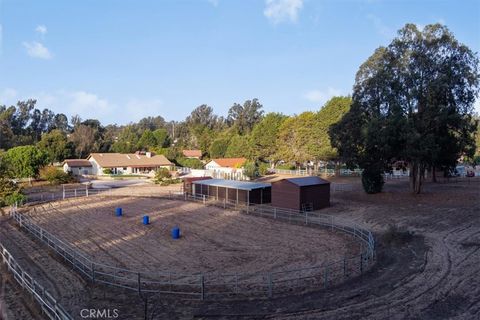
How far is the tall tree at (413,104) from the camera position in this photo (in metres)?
32.3

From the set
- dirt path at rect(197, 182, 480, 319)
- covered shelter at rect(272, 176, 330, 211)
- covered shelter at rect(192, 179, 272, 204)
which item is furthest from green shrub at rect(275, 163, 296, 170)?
dirt path at rect(197, 182, 480, 319)

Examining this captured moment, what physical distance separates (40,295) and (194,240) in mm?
10413

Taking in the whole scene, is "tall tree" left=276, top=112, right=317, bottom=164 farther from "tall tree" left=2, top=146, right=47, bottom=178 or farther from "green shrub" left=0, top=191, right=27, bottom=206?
"green shrub" left=0, top=191, right=27, bottom=206

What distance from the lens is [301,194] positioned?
33.2m

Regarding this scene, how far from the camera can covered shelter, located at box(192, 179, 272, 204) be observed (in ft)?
123

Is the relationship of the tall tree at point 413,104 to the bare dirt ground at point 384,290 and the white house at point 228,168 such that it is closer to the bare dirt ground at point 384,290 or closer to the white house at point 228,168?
the bare dirt ground at point 384,290

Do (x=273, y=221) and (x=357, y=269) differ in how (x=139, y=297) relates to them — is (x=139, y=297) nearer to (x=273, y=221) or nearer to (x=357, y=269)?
(x=357, y=269)

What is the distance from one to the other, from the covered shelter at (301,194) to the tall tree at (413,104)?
4.75 metres

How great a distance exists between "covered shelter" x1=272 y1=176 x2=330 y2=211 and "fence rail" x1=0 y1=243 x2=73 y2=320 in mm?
21648

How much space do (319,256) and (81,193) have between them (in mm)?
36106

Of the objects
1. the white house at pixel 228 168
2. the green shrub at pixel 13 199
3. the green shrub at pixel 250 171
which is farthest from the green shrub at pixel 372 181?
the green shrub at pixel 13 199

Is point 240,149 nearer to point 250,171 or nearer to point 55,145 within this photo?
point 250,171

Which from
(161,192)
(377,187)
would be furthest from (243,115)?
(377,187)

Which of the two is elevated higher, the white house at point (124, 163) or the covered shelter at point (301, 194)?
the white house at point (124, 163)
